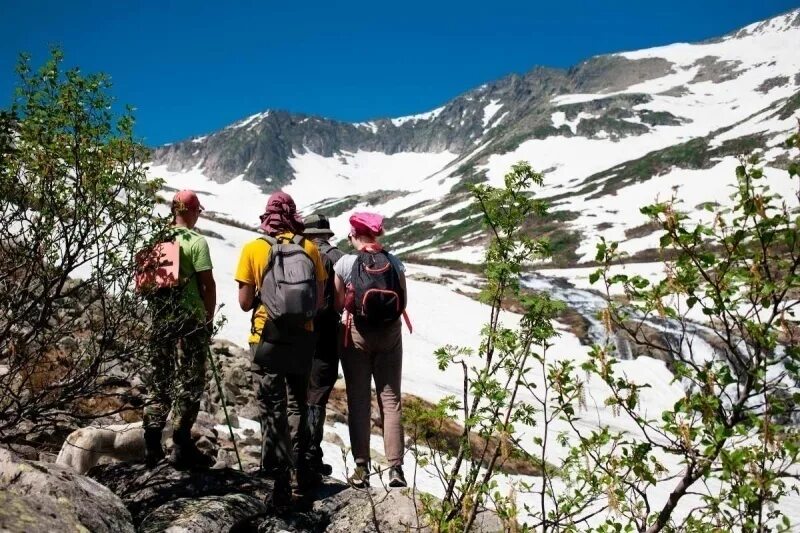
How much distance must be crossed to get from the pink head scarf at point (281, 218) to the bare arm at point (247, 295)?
0.57m

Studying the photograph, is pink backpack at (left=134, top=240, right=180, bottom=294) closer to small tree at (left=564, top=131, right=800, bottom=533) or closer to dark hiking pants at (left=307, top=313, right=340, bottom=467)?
dark hiking pants at (left=307, top=313, right=340, bottom=467)

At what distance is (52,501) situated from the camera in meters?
3.31

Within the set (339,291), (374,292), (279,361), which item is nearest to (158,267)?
(279,361)

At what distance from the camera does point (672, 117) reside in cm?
19025

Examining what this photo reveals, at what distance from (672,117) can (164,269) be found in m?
213

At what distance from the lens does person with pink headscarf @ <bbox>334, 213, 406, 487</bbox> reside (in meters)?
5.74

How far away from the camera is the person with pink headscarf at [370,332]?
18.8 feet

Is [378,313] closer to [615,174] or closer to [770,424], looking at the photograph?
[770,424]

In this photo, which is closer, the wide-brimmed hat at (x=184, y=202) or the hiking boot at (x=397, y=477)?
the wide-brimmed hat at (x=184, y=202)

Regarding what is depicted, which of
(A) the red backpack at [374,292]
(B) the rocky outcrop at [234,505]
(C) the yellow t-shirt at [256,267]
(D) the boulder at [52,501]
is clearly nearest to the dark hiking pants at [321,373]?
(A) the red backpack at [374,292]

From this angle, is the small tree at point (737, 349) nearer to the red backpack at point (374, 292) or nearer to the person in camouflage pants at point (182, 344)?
the red backpack at point (374, 292)

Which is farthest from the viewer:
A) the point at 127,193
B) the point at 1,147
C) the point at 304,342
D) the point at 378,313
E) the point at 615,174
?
the point at 615,174

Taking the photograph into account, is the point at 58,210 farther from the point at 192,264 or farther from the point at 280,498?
the point at 280,498


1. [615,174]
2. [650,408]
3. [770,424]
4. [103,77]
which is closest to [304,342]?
[103,77]
